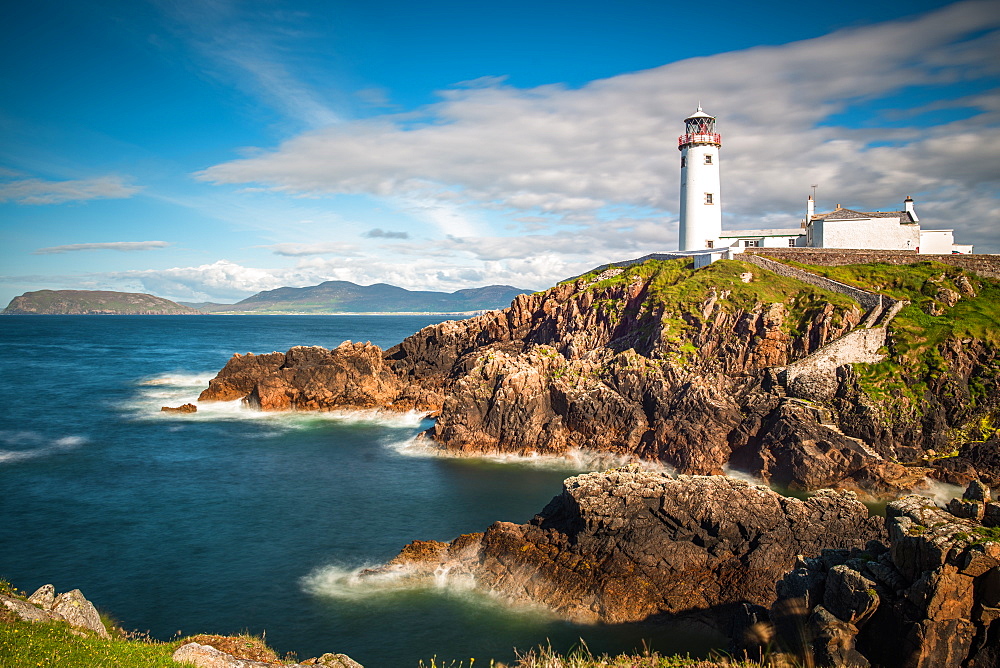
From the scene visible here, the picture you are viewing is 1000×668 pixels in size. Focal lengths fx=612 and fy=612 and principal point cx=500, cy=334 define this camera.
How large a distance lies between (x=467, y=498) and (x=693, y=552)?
1495 centimetres

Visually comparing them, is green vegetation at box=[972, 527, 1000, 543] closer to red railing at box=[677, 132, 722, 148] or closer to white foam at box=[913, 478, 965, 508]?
white foam at box=[913, 478, 965, 508]

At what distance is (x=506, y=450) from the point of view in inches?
1751

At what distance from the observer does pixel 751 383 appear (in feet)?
142

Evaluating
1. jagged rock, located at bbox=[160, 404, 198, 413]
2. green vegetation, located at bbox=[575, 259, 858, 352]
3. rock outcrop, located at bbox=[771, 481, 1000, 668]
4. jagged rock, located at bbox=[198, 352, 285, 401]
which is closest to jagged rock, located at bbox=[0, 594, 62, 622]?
rock outcrop, located at bbox=[771, 481, 1000, 668]

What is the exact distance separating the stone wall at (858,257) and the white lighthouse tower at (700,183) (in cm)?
778

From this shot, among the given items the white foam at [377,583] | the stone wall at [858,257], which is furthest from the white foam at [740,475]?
the stone wall at [858,257]

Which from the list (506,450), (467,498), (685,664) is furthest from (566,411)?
(685,664)

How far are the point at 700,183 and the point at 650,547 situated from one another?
52263mm

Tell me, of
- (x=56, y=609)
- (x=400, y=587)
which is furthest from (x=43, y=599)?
(x=400, y=587)

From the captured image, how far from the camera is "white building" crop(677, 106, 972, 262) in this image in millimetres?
60656

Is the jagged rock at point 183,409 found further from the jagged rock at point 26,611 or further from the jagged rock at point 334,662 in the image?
the jagged rock at point 334,662

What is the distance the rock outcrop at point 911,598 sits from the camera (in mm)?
14039

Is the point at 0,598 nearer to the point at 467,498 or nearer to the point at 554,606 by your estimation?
the point at 554,606

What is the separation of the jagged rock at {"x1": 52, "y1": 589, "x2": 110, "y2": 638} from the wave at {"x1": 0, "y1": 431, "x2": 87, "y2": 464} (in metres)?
36.1
